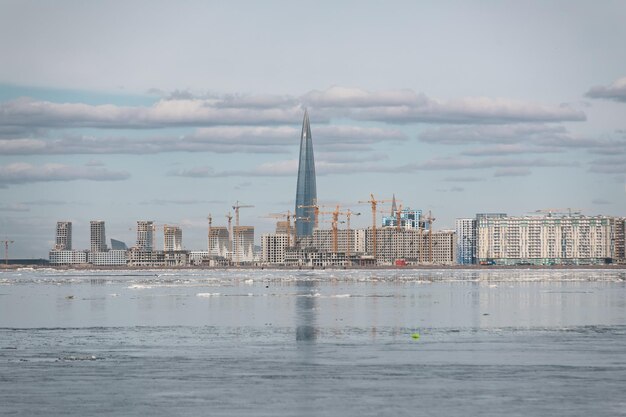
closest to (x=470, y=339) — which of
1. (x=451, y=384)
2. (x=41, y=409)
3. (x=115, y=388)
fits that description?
(x=451, y=384)

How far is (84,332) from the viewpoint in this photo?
57156 millimetres

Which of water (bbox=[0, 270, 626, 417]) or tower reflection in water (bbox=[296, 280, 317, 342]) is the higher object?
tower reflection in water (bbox=[296, 280, 317, 342])

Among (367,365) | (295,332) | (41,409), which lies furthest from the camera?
(295,332)

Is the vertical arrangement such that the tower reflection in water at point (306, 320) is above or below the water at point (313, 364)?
above

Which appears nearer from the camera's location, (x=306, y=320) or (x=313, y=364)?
(x=313, y=364)

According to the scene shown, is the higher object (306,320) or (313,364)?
(306,320)

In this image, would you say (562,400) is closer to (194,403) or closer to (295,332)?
(194,403)

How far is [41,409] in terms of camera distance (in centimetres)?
3103

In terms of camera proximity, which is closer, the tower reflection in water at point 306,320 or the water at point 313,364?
the water at point 313,364

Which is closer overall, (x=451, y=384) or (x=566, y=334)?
(x=451, y=384)

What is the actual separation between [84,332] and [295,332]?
10596mm

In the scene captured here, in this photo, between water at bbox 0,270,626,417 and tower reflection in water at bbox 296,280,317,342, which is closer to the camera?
water at bbox 0,270,626,417

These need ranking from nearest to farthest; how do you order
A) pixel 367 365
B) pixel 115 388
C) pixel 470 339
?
1. pixel 115 388
2. pixel 367 365
3. pixel 470 339

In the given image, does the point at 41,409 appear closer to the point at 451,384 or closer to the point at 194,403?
the point at 194,403
